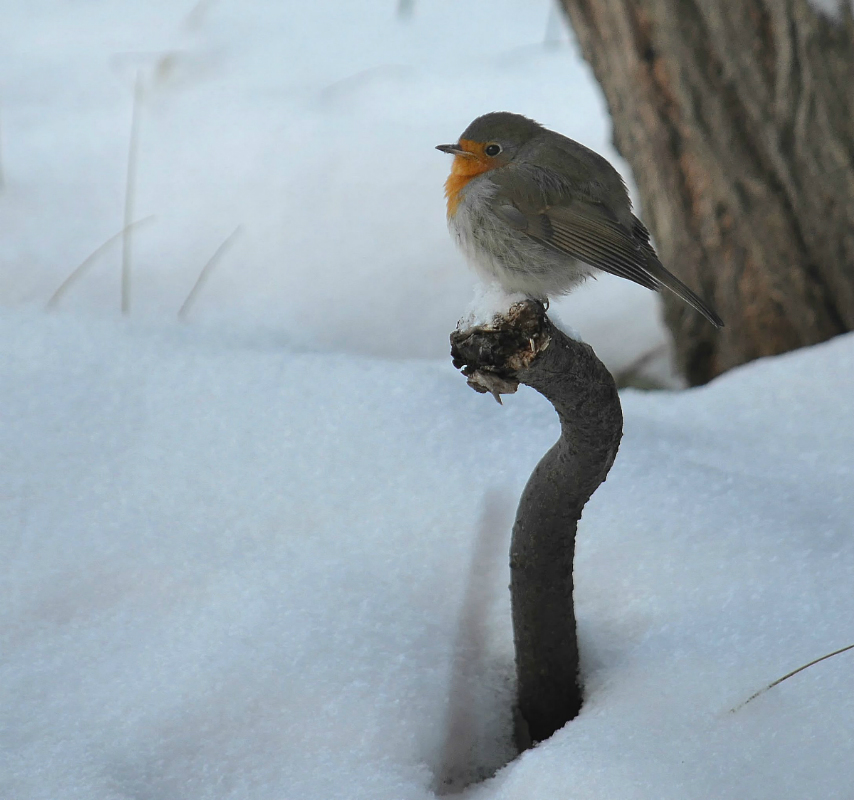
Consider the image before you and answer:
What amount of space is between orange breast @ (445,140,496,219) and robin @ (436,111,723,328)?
3cm

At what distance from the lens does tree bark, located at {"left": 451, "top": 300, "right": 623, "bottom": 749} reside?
1253 millimetres

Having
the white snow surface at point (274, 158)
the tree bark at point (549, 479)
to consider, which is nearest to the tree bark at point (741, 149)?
the white snow surface at point (274, 158)

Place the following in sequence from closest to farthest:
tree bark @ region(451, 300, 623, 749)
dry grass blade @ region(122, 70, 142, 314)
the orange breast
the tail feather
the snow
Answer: tree bark @ region(451, 300, 623, 749) < the tail feather < the orange breast < the snow < dry grass blade @ region(122, 70, 142, 314)

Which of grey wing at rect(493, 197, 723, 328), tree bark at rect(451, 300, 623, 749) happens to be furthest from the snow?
tree bark at rect(451, 300, 623, 749)

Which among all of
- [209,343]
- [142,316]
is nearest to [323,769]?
[209,343]

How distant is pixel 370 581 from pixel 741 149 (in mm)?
1758

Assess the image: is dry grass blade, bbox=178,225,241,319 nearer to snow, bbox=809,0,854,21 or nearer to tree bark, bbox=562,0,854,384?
tree bark, bbox=562,0,854,384

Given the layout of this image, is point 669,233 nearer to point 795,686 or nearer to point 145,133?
point 795,686

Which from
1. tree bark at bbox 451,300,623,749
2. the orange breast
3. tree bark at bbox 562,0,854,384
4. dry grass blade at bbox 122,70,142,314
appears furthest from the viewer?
dry grass blade at bbox 122,70,142,314

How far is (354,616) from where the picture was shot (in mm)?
1579

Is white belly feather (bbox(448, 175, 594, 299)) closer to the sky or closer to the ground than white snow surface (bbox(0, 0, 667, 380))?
closer to the ground

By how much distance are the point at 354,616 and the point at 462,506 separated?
0.34m

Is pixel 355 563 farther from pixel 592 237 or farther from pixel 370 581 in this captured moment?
pixel 592 237

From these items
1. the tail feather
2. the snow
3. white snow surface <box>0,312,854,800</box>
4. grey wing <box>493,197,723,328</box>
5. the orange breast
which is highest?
the snow
